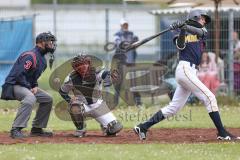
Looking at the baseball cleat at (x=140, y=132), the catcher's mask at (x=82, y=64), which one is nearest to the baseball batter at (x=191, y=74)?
the baseball cleat at (x=140, y=132)

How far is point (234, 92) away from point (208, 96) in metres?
8.79

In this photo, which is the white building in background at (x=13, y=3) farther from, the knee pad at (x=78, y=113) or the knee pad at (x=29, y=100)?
the knee pad at (x=29, y=100)

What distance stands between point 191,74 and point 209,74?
27.0 feet

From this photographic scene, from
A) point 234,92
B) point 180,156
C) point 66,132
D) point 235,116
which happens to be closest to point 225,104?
point 234,92

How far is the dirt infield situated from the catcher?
0.69 feet

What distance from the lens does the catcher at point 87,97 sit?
43.1 feet

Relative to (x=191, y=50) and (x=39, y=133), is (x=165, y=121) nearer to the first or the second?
(x=39, y=133)

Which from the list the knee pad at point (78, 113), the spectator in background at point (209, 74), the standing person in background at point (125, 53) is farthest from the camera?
the spectator in background at point (209, 74)

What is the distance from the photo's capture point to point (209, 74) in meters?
20.6

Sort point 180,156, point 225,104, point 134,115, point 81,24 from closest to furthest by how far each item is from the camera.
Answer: point 180,156 < point 134,115 < point 225,104 < point 81,24

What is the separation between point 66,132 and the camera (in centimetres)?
1411

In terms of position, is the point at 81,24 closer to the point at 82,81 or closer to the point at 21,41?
the point at 21,41

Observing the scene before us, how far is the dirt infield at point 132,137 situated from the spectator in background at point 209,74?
6.01 m

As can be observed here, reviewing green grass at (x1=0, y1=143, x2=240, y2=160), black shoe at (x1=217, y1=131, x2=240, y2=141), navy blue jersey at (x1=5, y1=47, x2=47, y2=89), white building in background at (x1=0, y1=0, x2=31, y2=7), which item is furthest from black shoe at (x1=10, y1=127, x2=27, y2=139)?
white building in background at (x1=0, y1=0, x2=31, y2=7)
